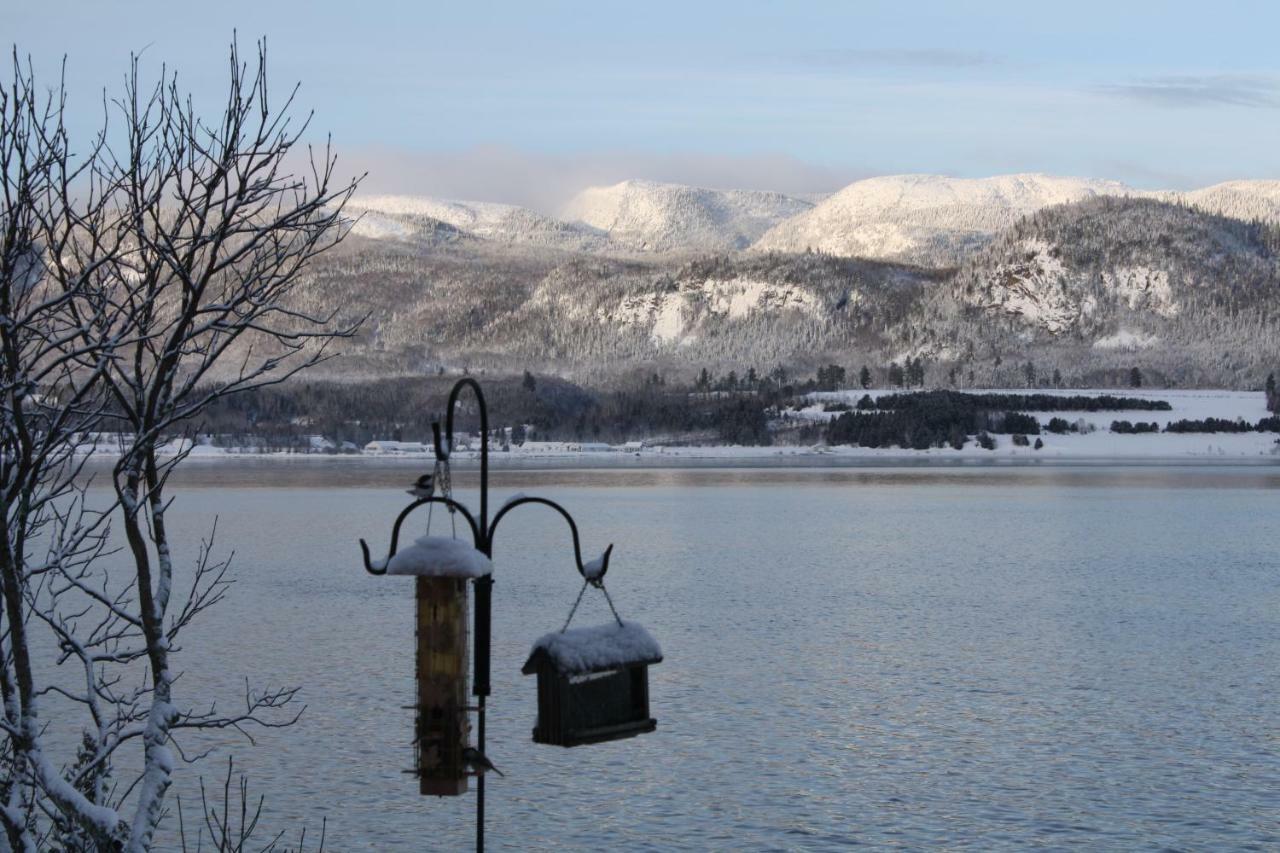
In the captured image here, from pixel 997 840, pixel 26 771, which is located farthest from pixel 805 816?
pixel 26 771

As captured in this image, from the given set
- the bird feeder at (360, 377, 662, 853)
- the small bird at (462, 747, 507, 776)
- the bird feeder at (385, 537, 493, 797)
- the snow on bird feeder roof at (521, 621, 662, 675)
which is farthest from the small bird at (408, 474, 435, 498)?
the small bird at (462, 747, 507, 776)

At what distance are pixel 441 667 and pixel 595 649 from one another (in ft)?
4.00

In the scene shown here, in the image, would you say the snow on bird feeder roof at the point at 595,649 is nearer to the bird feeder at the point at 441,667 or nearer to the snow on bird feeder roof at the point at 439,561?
the bird feeder at the point at 441,667

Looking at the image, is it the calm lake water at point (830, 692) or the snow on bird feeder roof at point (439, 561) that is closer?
the snow on bird feeder roof at point (439, 561)

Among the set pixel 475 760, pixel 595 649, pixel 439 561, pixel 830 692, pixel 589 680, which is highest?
pixel 439 561

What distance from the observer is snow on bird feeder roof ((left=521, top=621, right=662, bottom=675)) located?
12.4 metres

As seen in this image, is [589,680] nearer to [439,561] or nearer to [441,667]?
[441,667]

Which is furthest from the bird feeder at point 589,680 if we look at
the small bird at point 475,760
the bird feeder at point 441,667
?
the bird feeder at point 441,667

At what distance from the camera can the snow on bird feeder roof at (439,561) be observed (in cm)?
1157

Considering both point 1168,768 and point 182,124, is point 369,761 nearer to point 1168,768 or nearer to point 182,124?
point 1168,768

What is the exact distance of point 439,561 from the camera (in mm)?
11586

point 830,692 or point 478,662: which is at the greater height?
point 478,662

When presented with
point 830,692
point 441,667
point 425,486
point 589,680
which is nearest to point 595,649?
point 589,680

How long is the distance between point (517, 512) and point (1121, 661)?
61.8 meters
